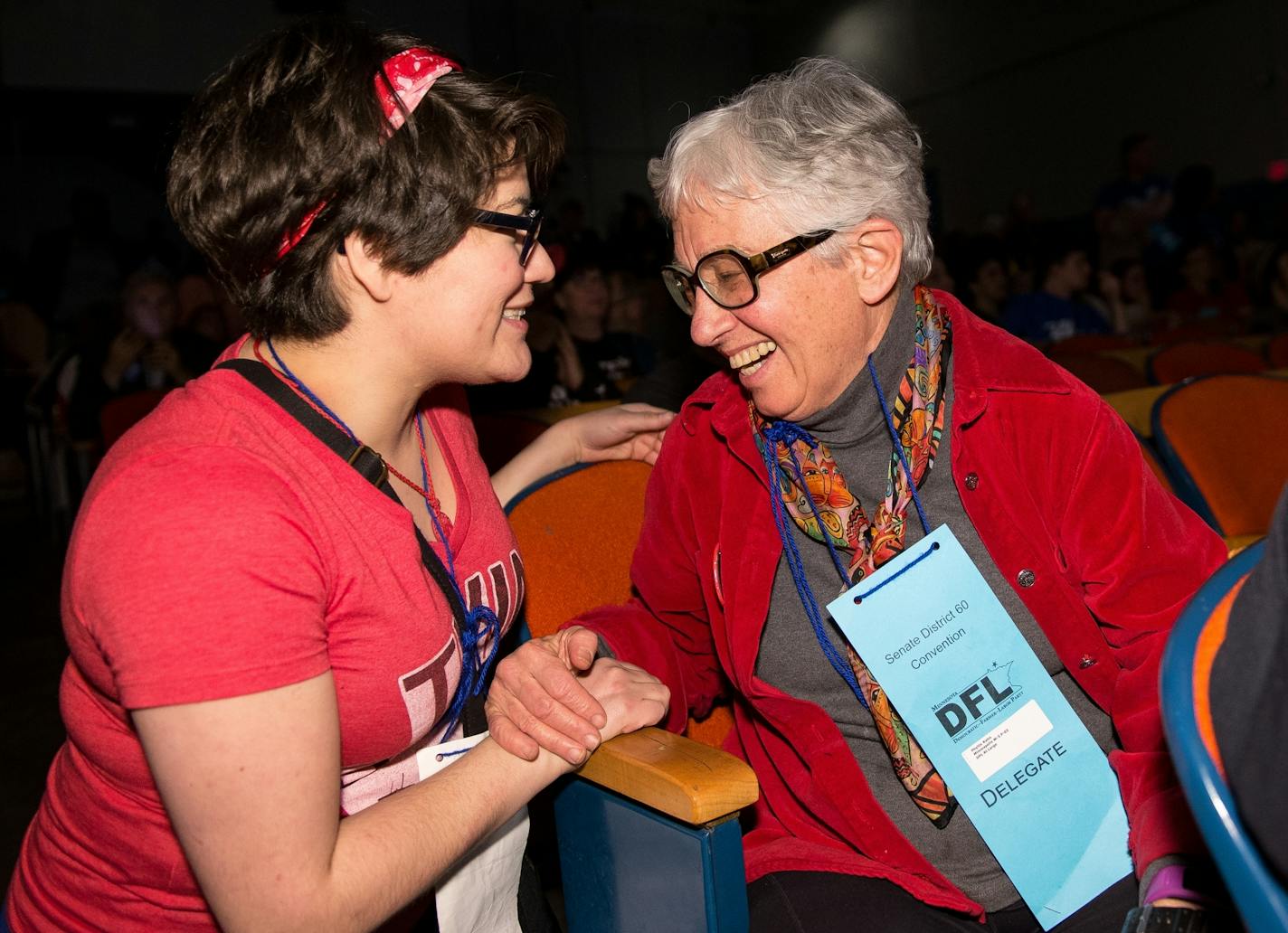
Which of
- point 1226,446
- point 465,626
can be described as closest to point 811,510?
point 465,626

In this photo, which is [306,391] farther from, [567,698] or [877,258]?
[877,258]

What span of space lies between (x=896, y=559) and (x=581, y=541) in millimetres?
605

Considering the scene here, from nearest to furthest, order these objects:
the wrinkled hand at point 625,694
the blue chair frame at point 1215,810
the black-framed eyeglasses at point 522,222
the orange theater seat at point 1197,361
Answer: the blue chair frame at point 1215,810, the black-framed eyeglasses at point 522,222, the wrinkled hand at point 625,694, the orange theater seat at point 1197,361

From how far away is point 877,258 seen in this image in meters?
1.44

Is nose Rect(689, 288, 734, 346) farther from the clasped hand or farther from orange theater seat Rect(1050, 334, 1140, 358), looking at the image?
orange theater seat Rect(1050, 334, 1140, 358)

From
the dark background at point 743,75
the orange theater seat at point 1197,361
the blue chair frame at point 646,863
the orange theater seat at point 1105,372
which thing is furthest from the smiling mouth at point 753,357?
the dark background at point 743,75

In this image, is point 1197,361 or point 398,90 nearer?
point 398,90

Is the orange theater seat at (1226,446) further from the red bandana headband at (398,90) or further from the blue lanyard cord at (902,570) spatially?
the red bandana headband at (398,90)

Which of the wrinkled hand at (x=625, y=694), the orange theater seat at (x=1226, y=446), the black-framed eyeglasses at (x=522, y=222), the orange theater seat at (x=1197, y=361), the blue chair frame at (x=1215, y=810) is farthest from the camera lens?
the orange theater seat at (x=1197, y=361)

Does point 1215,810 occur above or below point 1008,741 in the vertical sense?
above

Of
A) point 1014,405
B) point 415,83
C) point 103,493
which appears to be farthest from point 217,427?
point 1014,405

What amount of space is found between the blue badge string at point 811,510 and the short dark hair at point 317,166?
1.80 ft

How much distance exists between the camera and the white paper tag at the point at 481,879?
1.27m

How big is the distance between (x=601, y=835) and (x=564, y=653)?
0.25 m
